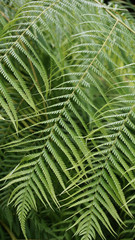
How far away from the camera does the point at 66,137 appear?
0.71 metres

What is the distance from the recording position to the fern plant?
0.70 metres

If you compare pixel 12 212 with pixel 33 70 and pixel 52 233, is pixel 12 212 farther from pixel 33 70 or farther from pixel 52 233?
pixel 33 70

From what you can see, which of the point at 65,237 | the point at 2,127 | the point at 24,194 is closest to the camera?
the point at 24,194

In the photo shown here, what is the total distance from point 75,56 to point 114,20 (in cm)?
36

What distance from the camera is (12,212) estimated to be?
1030 millimetres

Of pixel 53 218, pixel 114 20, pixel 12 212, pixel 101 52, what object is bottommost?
pixel 53 218

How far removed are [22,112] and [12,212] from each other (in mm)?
391

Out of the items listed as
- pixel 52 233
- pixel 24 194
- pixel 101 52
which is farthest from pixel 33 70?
pixel 52 233

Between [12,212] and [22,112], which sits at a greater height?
[22,112]

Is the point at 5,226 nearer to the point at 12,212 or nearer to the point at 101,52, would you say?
the point at 12,212

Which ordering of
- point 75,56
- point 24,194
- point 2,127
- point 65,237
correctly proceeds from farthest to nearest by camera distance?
point 75,56
point 2,127
point 65,237
point 24,194

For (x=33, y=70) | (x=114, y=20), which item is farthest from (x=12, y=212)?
(x=114, y=20)

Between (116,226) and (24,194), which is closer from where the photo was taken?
(24,194)

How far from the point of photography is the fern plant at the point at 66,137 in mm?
700
